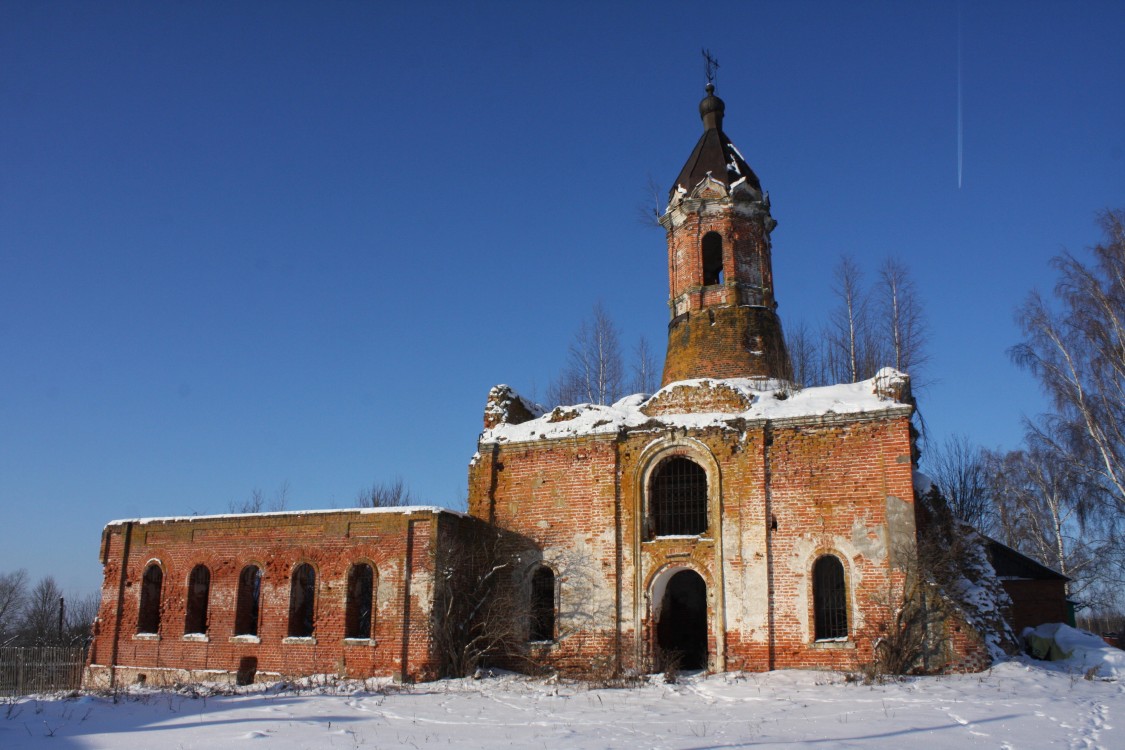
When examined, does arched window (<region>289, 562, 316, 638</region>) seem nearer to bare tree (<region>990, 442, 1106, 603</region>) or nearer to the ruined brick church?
the ruined brick church

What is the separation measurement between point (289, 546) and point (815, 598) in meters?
10.4

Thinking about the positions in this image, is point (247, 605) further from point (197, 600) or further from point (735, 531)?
point (735, 531)

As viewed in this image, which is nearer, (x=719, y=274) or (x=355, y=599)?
(x=355, y=599)

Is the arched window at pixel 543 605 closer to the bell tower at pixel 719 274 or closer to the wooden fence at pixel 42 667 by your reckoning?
the bell tower at pixel 719 274

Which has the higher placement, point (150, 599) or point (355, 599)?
point (355, 599)

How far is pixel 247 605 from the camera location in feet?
61.1

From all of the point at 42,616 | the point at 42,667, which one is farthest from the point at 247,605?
the point at 42,616

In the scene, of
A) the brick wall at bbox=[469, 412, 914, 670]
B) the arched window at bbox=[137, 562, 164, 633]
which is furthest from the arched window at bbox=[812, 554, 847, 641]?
the arched window at bbox=[137, 562, 164, 633]

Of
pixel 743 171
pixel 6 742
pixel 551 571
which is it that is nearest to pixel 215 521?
pixel 551 571

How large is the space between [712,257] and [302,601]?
1166 centimetres

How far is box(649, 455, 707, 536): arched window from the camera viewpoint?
55.6ft

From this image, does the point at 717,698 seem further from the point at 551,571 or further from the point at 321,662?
the point at 321,662

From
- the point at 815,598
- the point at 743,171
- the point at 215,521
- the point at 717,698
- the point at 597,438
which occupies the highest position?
the point at 743,171

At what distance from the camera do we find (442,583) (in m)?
16.6
